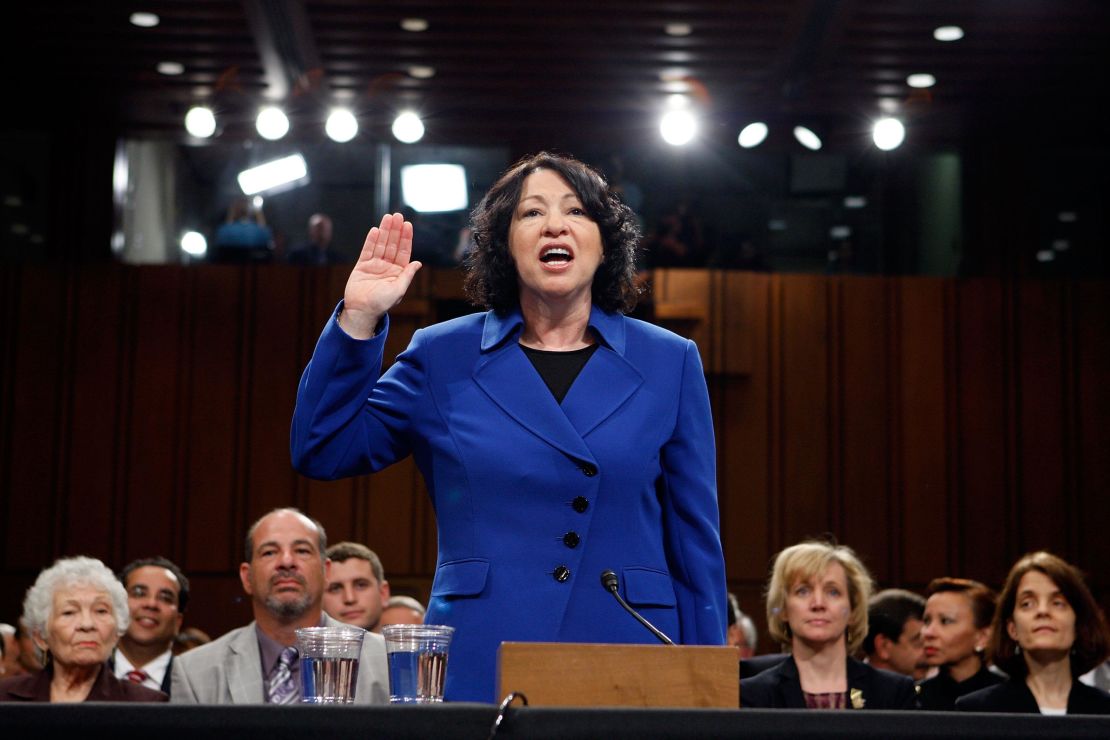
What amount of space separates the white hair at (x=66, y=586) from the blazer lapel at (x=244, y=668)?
0.36 metres

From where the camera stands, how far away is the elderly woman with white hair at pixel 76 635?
12.2 ft

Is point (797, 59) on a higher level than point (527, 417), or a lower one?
higher

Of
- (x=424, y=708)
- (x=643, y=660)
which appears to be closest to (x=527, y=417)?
(x=643, y=660)

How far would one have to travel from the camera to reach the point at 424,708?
1063 millimetres

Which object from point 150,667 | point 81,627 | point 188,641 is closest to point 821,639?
point 81,627

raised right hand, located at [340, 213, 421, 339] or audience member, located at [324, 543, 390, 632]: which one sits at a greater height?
raised right hand, located at [340, 213, 421, 339]

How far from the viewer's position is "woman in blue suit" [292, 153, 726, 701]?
5.96ft

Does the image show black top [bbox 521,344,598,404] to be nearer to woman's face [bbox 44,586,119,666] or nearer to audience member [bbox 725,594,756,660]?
woman's face [bbox 44,586,119,666]

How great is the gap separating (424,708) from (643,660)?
340mm

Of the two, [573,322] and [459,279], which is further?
[459,279]

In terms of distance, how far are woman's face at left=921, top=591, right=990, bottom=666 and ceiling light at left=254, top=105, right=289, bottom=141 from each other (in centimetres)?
481

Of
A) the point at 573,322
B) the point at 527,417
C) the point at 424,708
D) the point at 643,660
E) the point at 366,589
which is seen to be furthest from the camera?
the point at 366,589

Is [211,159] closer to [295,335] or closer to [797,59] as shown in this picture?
[295,335]

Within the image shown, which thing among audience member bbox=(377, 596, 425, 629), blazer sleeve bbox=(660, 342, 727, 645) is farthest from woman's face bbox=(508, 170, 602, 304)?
audience member bbox=(377, 596, 425, 629)
